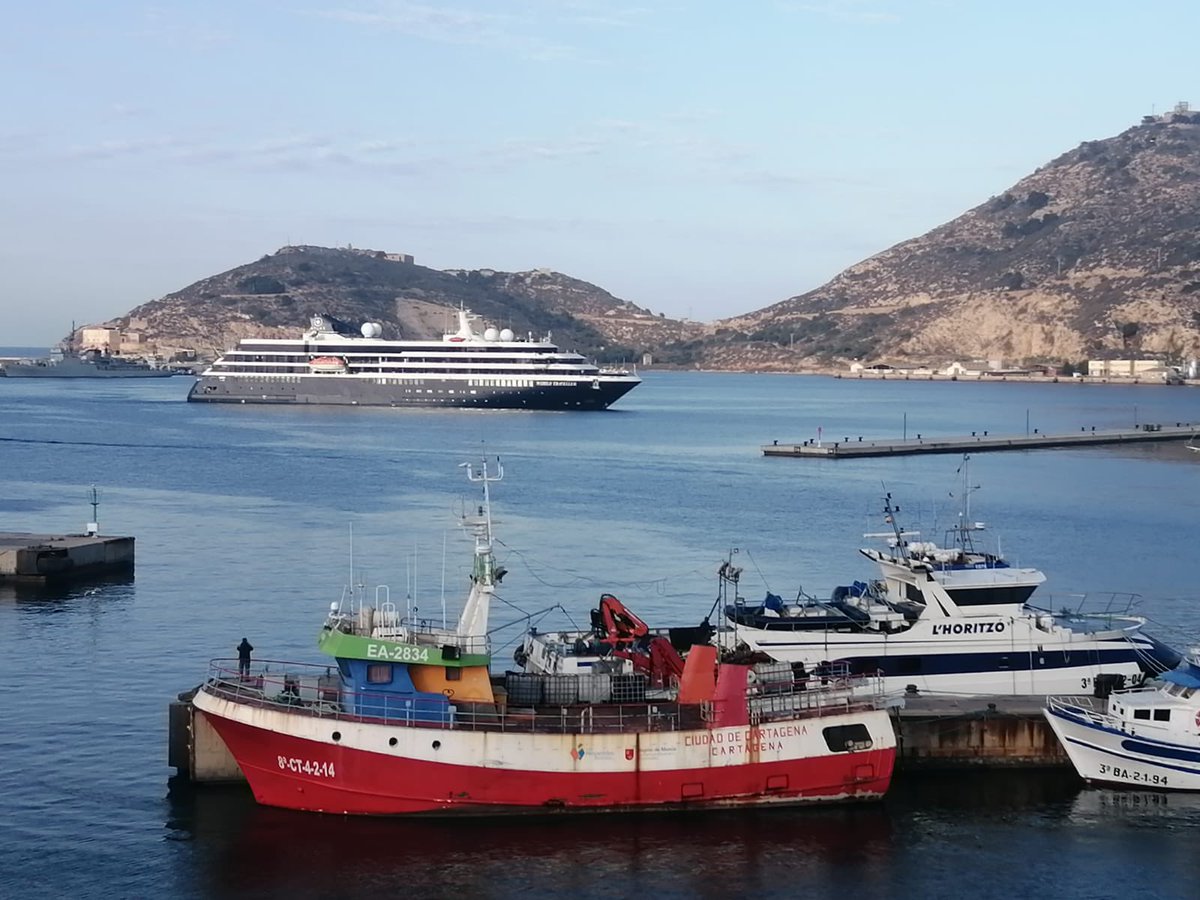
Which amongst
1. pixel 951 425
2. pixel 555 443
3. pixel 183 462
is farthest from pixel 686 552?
pixel 951 425

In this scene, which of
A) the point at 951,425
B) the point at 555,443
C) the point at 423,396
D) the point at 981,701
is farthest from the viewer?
the point at 423,396

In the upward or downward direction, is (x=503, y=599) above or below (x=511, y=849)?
above

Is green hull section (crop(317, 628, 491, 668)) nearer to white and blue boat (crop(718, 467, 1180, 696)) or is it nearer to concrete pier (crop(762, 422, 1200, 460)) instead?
white and blue boat (crop(718, 467, 1180, 696))

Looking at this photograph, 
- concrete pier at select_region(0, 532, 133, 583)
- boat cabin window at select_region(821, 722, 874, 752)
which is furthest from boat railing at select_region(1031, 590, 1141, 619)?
concrete pier at select_region(0, 532, 133, 583)

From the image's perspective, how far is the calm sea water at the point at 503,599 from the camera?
73.8ft

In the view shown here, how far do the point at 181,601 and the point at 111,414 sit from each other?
104 meters

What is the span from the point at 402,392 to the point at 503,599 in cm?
10739

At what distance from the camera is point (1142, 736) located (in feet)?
83.7

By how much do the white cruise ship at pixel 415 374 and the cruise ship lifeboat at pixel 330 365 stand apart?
10cm

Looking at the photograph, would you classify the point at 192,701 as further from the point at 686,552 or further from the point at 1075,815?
the point at 686,552

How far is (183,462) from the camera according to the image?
3435 inches

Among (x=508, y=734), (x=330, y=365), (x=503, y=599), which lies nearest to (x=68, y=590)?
(x=503, y=599)

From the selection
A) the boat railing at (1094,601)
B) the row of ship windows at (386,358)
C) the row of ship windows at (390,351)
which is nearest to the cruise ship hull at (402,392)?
the row of ship windows at (386,358)

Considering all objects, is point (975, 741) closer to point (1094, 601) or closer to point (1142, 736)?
point (1142, 736)
